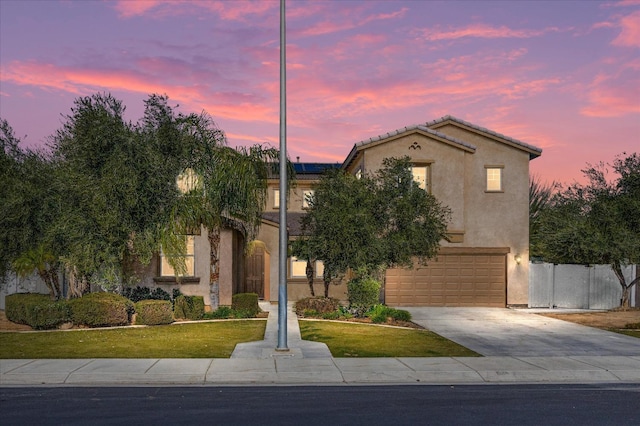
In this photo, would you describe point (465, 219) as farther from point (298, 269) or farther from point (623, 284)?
point (298, 269)

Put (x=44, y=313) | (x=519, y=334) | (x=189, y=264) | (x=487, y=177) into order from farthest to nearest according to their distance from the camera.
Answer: (x=487, y=177) < (x=189, y=264) < (x=519, y=334) < (x=44, y=313)

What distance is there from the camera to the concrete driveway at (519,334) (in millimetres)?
18078

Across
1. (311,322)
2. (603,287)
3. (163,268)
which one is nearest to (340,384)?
(311,322)

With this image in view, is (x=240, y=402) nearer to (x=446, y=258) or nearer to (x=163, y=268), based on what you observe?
(x=163, y=268)

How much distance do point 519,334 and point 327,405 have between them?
11956 mm

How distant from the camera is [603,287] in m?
31.4

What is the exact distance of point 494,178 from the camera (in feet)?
104

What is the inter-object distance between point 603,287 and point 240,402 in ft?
80.1

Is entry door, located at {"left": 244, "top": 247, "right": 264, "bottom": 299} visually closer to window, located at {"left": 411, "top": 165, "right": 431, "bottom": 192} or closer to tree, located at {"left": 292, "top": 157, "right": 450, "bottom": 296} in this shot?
tree, located at {"left": 292, "top": 157, "right": 450, "bottom": 296}

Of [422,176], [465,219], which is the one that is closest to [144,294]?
[422,176]

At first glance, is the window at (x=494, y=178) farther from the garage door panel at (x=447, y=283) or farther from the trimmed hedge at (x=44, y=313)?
the trimmed hedge at (x=44, y=313)

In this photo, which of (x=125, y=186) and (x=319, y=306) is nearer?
(x=125, y=186)

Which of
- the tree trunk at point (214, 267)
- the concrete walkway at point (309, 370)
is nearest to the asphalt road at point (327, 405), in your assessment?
the concrete walkway at point (309, 370)

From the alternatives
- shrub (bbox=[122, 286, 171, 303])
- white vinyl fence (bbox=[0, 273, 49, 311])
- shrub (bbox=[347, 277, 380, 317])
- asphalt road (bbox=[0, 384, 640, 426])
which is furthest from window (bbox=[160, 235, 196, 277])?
asphalt road (bbox=[0, 384, 640, 426])
